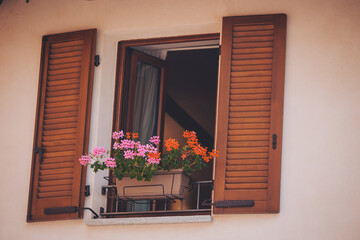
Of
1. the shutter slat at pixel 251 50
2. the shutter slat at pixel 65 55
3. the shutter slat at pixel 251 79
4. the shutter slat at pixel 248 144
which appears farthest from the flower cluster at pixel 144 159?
the shutter slat at pixel 65 55

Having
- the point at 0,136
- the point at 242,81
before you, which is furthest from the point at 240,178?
the point at 0,136

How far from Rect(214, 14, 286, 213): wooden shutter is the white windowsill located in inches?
7.6

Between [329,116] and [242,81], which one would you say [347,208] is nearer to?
[329,116]

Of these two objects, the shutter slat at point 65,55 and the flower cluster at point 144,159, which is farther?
the shutter slat at point 65,55

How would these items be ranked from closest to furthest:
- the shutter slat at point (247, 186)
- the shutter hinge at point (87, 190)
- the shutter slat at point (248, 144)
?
the shutter slat at point (247, 186)
the shutter slat at point (248, 144)
the shutter hinge at point (87, 190)

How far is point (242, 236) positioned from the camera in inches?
215

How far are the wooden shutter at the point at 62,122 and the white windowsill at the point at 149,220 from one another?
20 centimetres

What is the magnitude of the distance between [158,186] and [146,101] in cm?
117

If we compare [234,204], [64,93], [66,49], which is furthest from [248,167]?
[66,49]

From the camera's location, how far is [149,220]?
5664 mm

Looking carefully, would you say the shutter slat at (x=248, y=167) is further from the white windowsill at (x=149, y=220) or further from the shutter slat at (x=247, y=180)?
the white windowsill at (x=149, y=220)

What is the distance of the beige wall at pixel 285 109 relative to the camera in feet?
17.8

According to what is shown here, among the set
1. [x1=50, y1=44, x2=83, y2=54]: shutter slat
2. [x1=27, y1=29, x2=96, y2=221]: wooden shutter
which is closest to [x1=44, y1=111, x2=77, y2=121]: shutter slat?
[x1=27, y1=29, x2=96, y2=221]: wooden shutter

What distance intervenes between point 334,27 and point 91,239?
2.65 metres
